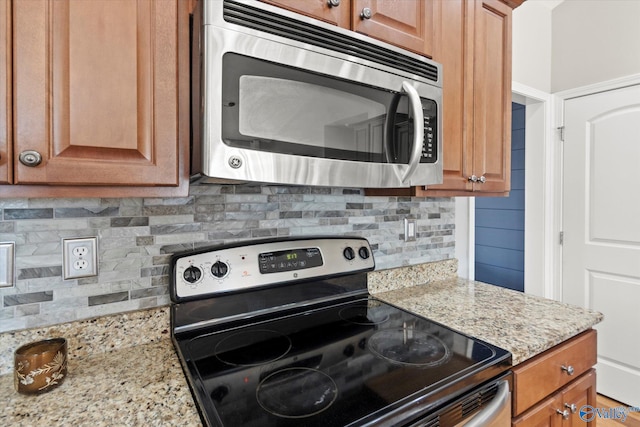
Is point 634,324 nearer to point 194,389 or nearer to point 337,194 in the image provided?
point 337,194

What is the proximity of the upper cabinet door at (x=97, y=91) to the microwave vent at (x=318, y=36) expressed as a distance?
16 centimetres

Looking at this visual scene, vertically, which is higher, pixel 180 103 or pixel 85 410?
pixel 180 103

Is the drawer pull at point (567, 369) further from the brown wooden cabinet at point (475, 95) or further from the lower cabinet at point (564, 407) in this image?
the brown wooden cabinet at point (475, 95)

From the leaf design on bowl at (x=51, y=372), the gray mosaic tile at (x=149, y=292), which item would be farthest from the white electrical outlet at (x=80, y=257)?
the leaf design on bowl at (x=51, y=372)

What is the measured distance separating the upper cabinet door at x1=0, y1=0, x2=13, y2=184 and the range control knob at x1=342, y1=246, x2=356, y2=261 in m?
1.00

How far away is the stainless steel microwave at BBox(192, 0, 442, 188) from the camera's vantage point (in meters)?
0.75

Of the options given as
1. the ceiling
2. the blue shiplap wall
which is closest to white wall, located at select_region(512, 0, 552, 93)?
the ceiling

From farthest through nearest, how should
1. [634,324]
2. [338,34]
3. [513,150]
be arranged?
[513,150] < [634,324] < [338,34]

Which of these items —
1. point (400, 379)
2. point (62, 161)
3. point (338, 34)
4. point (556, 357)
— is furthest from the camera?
point (556, 357)

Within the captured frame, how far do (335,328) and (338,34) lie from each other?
88 cm

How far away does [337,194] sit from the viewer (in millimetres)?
1396

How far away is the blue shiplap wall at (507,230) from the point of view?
2.88 metres

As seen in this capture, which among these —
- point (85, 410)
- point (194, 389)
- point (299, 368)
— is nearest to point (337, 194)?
point (299, 368)

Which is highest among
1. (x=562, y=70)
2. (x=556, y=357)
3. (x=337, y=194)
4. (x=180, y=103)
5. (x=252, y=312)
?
(x=562, y=70)
